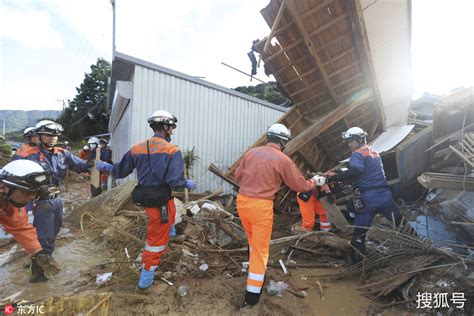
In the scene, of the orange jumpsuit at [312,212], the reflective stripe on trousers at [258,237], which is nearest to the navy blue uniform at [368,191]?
the orange jumpsuit at [312,212]

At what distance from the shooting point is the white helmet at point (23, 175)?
209cm

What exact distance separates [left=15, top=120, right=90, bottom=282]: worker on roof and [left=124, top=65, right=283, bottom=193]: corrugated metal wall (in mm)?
2844

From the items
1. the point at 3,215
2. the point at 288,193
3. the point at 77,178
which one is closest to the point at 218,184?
the point at 288,193

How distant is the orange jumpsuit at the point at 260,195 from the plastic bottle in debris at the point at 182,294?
712 millimetres

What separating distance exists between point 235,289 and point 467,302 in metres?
2.27

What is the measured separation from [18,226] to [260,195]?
A: 2.12 m

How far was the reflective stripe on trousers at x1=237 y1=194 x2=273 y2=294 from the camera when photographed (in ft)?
9.04

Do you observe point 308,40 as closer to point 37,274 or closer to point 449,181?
point 449,181

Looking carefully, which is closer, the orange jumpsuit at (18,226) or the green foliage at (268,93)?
the orange jumpsuit at (18,226)

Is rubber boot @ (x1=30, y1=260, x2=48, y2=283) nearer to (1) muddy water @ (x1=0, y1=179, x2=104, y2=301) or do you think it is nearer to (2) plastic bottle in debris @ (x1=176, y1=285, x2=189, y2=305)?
(1) muddy water @ (x1=0, y1=179, x2=104, y2=301)

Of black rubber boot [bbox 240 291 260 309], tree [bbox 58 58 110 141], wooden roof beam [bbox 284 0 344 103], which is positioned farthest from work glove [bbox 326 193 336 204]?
tree [bbox 58 58 110 141]

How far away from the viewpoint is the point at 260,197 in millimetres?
2859

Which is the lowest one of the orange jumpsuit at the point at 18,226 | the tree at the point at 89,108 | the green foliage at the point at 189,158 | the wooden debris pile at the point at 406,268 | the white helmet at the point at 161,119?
the wooden debris pile at the point at 406,268

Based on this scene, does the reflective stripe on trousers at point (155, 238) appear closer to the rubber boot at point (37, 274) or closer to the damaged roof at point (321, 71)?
the rubber boot at point (37, 274)
